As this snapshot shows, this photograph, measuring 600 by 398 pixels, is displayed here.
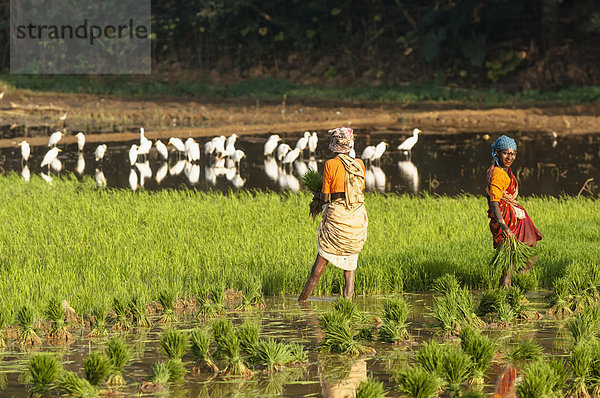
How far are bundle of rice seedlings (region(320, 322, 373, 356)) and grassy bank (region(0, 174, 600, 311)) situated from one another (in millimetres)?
2023

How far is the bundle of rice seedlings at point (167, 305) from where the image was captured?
7.82 meters

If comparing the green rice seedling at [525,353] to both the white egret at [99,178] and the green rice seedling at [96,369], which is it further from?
the white egret at [99,178]

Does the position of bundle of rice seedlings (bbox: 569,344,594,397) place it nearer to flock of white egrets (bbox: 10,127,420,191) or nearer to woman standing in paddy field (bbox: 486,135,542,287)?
woman standing in paddy field (bbox: 486,135,542,287)

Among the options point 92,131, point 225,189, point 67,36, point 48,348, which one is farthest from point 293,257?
point 67,36

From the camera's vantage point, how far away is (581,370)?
5.89 meters

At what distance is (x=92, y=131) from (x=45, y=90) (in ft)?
40.9

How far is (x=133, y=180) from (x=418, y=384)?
514 inches

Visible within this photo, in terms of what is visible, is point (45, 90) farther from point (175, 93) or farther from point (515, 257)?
point (515, 257)

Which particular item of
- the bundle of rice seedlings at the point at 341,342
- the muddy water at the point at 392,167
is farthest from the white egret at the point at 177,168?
the bundle of rice seedlings at the point at 341,342

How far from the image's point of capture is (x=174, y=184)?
17.7m

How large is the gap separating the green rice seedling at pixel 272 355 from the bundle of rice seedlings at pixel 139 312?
1550 mm

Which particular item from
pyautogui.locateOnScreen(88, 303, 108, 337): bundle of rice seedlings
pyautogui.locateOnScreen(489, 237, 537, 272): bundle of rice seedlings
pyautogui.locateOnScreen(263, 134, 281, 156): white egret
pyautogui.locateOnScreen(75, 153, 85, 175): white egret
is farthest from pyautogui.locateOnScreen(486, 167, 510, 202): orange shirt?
pyautogui.locateOnScreen(263, 134, 281, 156): white egret

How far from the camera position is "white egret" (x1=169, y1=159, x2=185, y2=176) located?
19283 mm

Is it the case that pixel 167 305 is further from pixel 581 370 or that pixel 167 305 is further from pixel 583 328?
pixel 581 370
